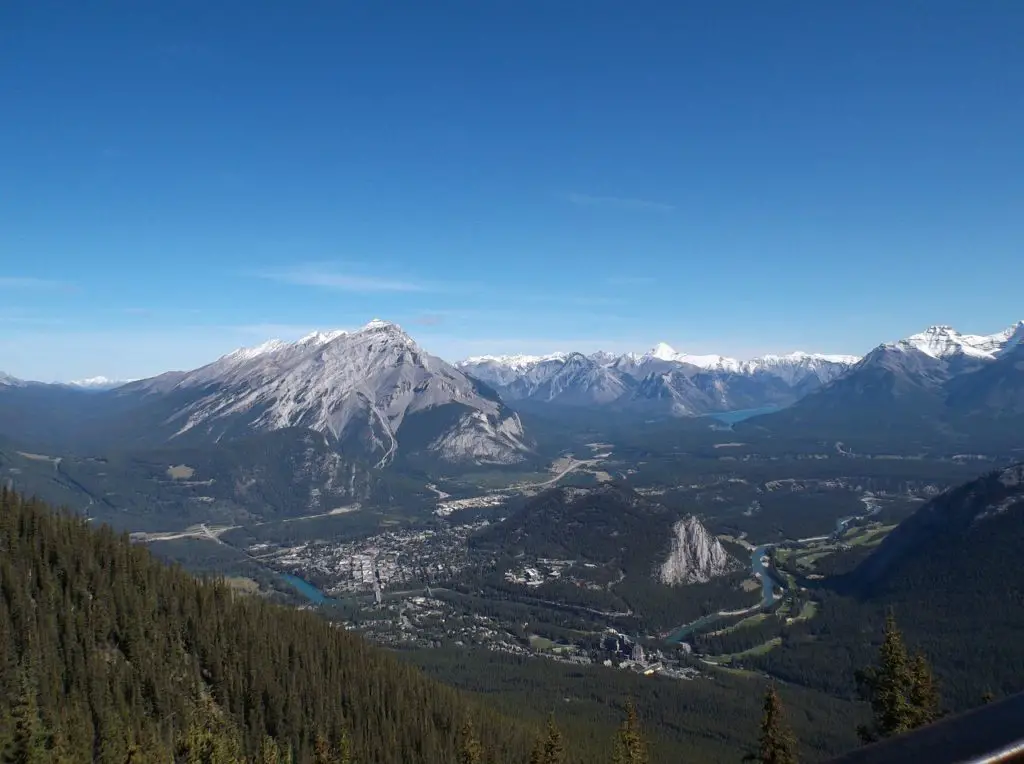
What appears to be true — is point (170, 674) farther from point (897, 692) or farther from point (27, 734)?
point (897, 692)

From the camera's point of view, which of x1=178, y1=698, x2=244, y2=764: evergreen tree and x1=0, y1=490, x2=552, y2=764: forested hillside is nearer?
x1=178, y1=698, x2=244, y2=764: evergreen tree

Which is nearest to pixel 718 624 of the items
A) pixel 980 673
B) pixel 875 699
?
pixel 980 673

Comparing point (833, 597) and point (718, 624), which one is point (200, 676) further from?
point (833, 597)

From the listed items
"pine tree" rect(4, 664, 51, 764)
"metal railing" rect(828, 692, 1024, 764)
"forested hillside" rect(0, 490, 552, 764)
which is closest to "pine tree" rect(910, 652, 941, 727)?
"metal railing" rect(828, 692, 1024, 764)

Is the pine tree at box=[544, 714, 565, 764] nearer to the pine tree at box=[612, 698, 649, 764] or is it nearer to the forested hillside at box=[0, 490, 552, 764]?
the pine tree at box=[612, 698, 649, 764]

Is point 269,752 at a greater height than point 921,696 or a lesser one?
lesser

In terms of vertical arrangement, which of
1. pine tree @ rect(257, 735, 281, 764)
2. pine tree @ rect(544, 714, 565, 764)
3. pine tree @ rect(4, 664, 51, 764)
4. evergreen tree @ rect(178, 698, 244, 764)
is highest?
pine tree @ rect(4, 664, 51, 764)

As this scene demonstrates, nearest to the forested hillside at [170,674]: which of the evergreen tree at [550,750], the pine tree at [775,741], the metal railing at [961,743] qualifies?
the evergreen tree at [550,750]

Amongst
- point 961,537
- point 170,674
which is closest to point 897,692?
point 170,674
